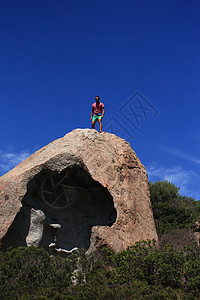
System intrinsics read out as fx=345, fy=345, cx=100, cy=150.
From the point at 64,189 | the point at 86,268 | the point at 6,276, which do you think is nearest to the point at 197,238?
the point at 64,189

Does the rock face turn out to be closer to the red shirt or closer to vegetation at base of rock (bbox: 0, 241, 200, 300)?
vegetation at base of rock (bbox: 0, 241, 200, 300)

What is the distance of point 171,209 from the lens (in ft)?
57.1

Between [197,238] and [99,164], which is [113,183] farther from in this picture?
[197,238]

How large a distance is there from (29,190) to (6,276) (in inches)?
113

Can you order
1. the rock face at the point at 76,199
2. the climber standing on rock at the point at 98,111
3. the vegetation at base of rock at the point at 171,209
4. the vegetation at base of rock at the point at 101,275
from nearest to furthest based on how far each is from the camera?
the vegetation at base of rock at the point at 101,275 < the rock face at the point at 76,199 < the climber standing on rock at the point at 98,111 < the vegetation at base of rock at the point at 171,209

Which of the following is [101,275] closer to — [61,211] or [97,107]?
[61,211]

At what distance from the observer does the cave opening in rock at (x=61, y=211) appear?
355 inches

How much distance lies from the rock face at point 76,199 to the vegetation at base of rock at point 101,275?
3.64 feet

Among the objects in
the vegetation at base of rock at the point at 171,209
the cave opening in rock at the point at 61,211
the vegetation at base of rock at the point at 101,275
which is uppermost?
the vegetation at base of rock at the point at 171,209

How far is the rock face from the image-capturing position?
29.5 feet

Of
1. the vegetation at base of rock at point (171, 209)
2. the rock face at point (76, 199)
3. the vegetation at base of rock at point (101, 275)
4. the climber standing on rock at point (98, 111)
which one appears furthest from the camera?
the vegetation at base of rock at point (171, 209)

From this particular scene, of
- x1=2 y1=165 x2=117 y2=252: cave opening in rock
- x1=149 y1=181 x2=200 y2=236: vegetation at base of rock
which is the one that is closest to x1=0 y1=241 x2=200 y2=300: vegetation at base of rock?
x1=2 y1=165 x2=117 y2=252: cave opening in rock

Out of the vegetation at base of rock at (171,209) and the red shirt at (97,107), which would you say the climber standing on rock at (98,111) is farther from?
the vegetation at base of rock at (171,209)

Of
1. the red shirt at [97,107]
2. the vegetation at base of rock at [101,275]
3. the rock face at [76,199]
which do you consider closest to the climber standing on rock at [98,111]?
the red shirt at [97,107]
